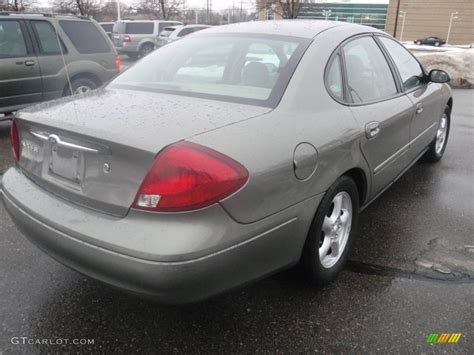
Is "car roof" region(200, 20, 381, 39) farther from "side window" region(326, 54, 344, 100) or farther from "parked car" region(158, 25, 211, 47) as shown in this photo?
"parked car" region(158, 25, 211, 47)

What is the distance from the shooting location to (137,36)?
77.7ft

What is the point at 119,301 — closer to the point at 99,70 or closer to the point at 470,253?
the point at 470,253

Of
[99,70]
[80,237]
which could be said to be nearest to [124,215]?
[80,237]

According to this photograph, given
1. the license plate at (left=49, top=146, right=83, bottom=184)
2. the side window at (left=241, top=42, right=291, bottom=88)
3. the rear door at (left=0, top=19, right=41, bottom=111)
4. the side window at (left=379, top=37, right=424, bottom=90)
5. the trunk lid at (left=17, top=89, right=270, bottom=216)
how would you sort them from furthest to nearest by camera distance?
the rear door at (left=0, top=19, right=41, bottom=111)
the side window at (left=379, top=37, right=424, bottom=90)
the side window at (left=241, top=42, right=291, bottom=88)
the license plate at (left=49, top=146, right=83, bottom=184)
the trunk lid at (left=17, top=89, right=270, bottom=216)

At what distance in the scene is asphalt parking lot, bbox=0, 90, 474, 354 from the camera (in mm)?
2182

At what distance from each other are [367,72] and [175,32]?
1688cm

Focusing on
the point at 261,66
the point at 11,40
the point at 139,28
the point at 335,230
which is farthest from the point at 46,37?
the point at 139,28

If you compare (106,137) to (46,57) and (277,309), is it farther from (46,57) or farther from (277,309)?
(46,57)

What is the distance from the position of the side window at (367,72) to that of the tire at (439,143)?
186cm

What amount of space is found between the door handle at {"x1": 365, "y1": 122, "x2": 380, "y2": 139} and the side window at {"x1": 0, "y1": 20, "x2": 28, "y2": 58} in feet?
17.9

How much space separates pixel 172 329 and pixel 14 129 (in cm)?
151

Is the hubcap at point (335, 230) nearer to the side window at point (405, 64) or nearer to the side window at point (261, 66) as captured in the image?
the side window at point (261, 66)

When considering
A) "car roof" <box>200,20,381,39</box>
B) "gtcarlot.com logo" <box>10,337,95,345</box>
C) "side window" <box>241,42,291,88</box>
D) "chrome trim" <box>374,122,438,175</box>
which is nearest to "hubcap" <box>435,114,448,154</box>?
"chrome trim" <box>374,122,438,175</box>

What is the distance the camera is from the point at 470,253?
123 inches
